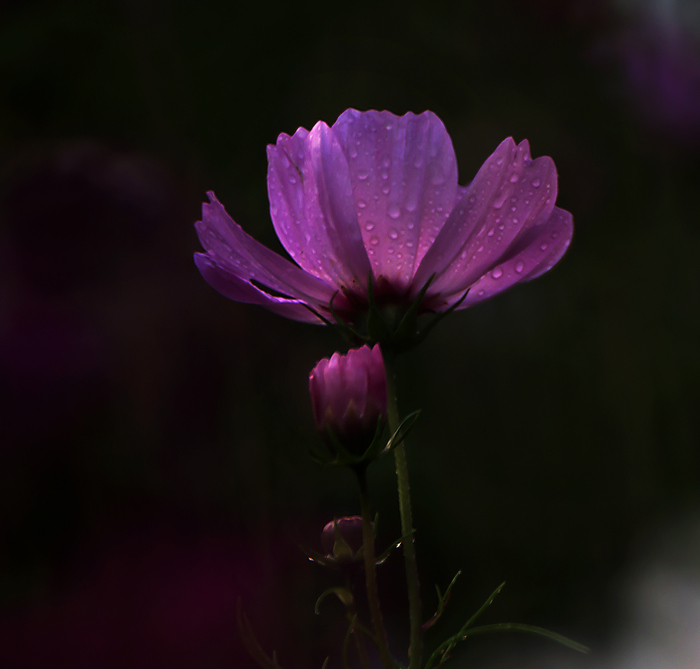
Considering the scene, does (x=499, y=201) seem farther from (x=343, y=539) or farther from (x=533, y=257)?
(x=343, y=539)

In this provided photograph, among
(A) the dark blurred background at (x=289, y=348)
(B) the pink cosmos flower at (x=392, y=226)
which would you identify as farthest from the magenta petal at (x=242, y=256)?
(A) the dark blurred background at (x=289, y=348)

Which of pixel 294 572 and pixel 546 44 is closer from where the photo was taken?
pixel 294 572

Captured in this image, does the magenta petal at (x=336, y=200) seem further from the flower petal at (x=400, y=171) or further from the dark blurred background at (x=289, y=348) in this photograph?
the dark blurred background at (x=289, y=348)

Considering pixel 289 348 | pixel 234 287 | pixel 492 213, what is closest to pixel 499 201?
pixel 492 213

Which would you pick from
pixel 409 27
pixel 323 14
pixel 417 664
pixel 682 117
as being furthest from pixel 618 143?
pixel 417 664

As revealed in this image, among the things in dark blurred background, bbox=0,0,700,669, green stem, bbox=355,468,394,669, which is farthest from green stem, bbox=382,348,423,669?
dark blurred background, bbox=0,0,700,669

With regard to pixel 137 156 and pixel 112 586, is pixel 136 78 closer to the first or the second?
pixel 137 156
